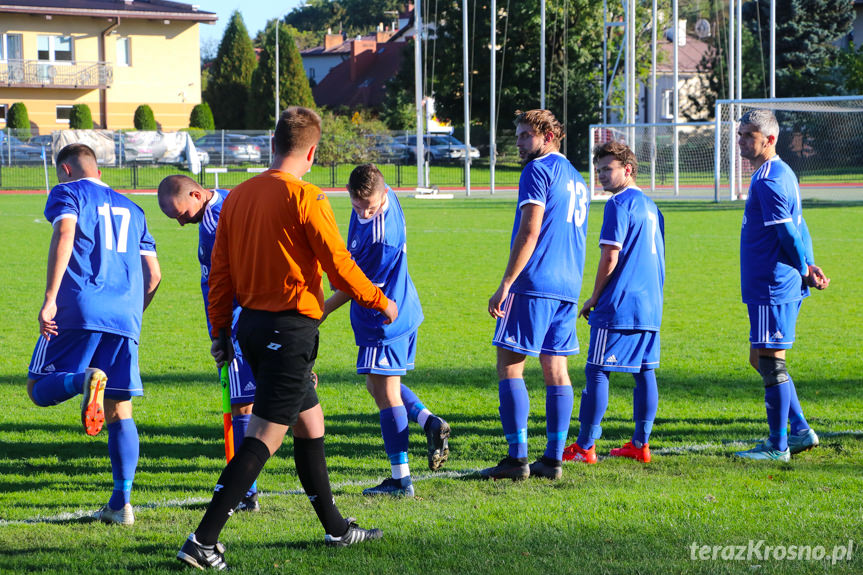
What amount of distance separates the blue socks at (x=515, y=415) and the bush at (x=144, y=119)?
48403mm

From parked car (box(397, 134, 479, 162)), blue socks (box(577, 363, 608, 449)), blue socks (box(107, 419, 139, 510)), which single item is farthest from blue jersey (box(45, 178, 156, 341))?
parked car (box(397, 134, 479, 162))

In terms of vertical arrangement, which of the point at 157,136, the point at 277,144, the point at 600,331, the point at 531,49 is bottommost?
the point at 600,331

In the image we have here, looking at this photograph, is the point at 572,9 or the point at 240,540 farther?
the point at 572,9

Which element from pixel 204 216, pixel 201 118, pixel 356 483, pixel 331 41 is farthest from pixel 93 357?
pixel 331 41

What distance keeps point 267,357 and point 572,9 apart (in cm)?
5327

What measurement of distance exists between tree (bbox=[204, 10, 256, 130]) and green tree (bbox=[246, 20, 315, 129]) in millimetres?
1561

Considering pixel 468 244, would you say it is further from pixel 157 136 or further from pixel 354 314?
pixel 157 136

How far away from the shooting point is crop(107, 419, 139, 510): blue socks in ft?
15.9

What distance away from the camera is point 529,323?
216 inches

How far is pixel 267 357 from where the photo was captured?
4.07 metres

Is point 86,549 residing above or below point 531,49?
below

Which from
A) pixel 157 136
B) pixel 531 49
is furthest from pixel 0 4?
pixel 531 49

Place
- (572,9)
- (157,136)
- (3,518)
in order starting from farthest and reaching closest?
1. (572,9)
2. (157,136)
3. (3,518)

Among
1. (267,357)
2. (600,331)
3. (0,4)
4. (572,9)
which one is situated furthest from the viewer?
(572,9)
